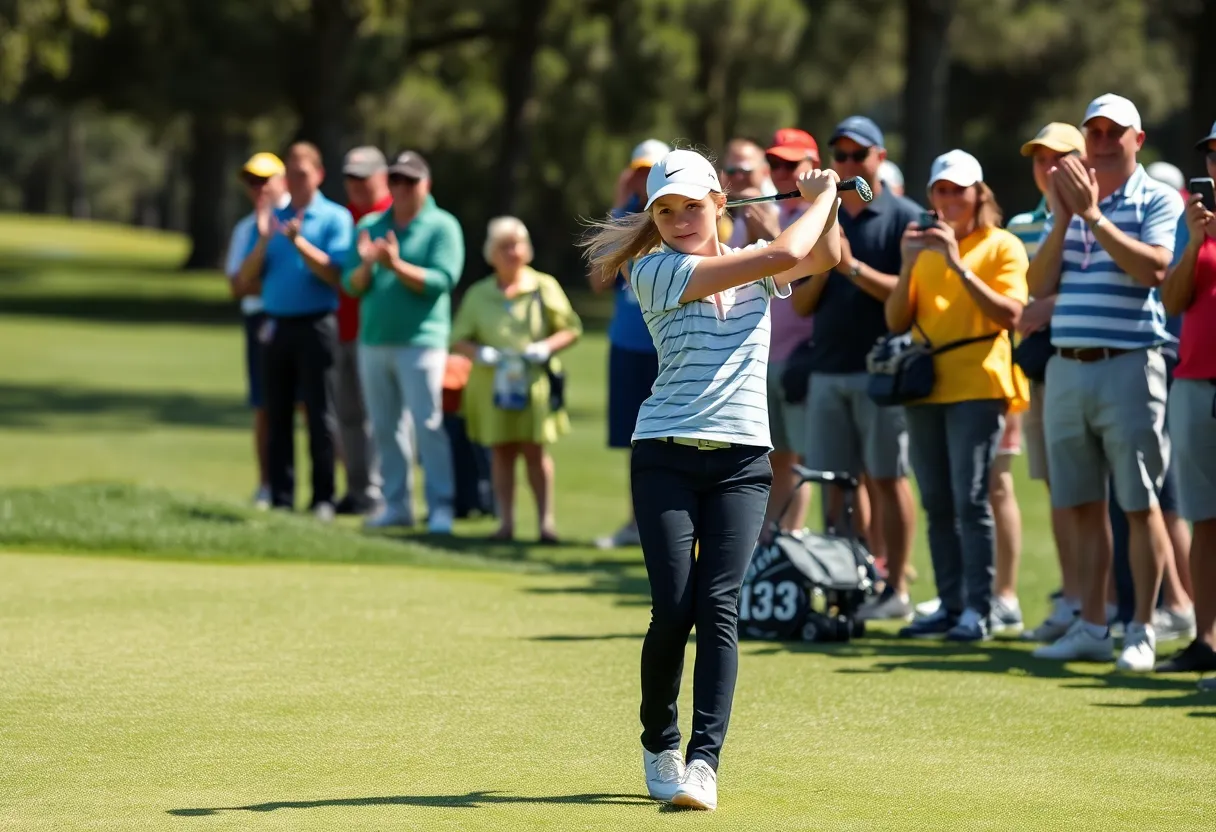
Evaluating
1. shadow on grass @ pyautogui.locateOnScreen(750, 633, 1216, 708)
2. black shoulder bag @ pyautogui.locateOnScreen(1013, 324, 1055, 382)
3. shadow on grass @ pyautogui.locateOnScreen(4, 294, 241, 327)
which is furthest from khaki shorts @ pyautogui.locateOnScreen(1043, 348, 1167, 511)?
shadow on grass @ pyautogui.locateOnScreen(4, 294, 241, 327)

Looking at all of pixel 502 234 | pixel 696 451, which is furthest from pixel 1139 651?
pixel 502 234

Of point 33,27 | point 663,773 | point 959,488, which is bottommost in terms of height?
point 663,773

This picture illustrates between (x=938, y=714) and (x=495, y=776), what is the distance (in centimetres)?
193

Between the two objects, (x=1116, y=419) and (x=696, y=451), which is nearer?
(x=696, y=451)

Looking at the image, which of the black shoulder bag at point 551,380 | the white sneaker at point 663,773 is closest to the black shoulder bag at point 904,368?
the white sneaker at point 663,773

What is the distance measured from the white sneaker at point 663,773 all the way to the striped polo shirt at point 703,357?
0.93m

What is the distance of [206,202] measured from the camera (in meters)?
52.8

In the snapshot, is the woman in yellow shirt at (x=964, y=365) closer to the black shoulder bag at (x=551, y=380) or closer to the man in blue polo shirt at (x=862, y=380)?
the man in blue polo shirt at (x=862, y=380)

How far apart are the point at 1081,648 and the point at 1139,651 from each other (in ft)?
1.03

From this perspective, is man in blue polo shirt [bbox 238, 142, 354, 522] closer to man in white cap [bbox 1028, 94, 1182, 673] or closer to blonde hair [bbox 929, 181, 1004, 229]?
blonde hair [bbox 929, 181, 1004, 229]

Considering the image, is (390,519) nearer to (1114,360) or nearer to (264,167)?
(264,167)

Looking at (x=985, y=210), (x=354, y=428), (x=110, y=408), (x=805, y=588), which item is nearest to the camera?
(x=805, y=588)

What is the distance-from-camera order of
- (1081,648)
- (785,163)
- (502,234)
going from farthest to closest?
(502,234)
(785,163)
(1081,648)

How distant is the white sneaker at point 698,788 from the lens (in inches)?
212
